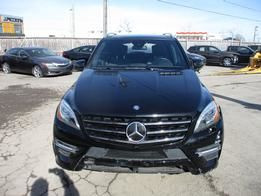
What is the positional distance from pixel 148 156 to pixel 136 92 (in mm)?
755

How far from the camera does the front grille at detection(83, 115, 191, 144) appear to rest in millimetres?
2340

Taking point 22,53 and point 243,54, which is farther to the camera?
point 243,54

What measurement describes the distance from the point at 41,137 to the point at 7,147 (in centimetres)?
55

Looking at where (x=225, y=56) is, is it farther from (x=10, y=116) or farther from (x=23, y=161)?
(x=23, y=161)

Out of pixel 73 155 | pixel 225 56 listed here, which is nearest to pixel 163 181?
pixel 73 155

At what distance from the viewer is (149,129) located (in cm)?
234

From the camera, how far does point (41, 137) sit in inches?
165

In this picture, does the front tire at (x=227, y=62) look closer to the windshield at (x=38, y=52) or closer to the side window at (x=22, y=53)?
the windshield at (x=38, y=52)

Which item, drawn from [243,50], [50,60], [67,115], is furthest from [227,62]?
[67,115]

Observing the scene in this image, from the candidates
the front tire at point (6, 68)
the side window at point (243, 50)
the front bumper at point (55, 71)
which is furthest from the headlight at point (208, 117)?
the side window at point (243, 50)

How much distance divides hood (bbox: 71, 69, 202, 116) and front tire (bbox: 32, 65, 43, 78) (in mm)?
8981

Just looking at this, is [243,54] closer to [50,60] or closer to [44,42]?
[50,60]

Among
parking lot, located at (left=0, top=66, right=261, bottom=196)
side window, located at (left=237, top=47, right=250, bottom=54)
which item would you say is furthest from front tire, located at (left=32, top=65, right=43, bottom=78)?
side window, located at (left=237, top=47, right=250, bottom=54)

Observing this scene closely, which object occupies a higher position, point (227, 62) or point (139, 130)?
point (139, 130)
